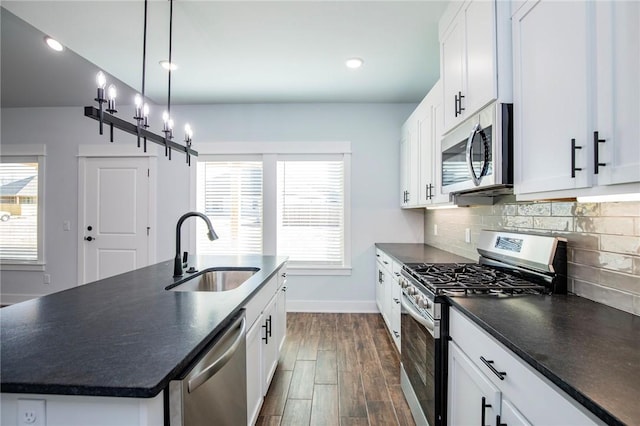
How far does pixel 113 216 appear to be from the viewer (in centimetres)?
429

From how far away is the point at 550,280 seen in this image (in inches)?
60.5

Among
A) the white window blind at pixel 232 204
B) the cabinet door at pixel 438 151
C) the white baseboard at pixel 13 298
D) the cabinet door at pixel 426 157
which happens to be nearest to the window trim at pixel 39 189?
the white baseboard at pixel 13 298

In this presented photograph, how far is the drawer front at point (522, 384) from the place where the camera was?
0.77 metres

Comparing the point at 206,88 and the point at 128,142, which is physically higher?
the point at 206,88

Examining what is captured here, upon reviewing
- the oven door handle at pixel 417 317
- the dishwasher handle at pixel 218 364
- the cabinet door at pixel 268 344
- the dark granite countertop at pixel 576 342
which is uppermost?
the dark granite countertop at pixel 576 342

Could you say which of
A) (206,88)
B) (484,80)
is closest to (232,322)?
(484,80)

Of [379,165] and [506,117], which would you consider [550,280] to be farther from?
[379,165]

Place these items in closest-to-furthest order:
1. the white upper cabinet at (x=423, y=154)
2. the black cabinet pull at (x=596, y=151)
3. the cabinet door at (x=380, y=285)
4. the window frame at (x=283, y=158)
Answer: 1. the black cabinet pull at (x=596, y=151)
2. the white upper cabinet at (x=423, y=154)
3. the cabinet door at (x=380, y=285)
4. the window frame at (x=283, y=158)

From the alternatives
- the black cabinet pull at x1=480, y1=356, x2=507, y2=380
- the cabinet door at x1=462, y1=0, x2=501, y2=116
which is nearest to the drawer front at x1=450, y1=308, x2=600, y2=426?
the black cabinet pull at x1=480, y1=356, x2=507, y2=380

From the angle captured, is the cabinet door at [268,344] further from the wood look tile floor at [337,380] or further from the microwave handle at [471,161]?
the microwave handle at [471,161]

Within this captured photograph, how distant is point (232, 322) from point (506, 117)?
1.59 m

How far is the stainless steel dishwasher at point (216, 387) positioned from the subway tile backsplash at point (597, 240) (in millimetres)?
1561

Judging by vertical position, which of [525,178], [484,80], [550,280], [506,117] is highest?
[484,80]

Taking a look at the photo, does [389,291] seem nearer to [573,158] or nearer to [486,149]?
[486,149]
